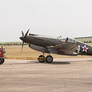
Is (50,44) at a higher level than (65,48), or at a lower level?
higher

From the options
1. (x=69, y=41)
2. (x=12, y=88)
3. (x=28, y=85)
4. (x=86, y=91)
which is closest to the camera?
(x=86, y=91)

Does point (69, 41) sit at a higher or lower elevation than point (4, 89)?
higher

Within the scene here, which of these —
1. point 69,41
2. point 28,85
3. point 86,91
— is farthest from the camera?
point 69,41

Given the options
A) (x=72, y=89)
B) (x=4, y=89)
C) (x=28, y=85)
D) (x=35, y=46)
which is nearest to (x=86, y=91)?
(x=72, y=89)

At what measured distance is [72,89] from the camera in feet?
25.3

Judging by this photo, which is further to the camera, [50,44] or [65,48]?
[50,44]

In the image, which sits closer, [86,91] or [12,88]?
[86,91]

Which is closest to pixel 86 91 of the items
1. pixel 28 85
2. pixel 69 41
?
pixel 28 85

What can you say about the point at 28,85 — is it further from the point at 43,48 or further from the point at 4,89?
the point at 43,48

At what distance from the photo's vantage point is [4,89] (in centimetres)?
775

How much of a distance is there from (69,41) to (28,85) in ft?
37.1

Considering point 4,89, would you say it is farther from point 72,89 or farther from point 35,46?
point 35,46

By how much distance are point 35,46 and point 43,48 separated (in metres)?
0.81

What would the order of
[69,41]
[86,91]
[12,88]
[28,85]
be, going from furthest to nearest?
[69,41]
[28,85]
[12,88]
[86,91]
